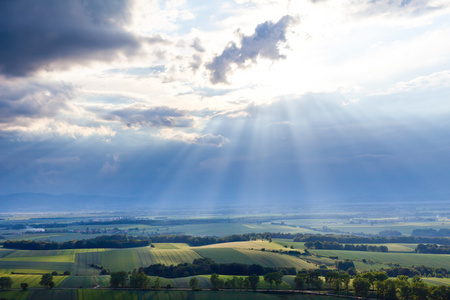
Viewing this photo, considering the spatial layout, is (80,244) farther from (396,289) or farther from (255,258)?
(396,289)

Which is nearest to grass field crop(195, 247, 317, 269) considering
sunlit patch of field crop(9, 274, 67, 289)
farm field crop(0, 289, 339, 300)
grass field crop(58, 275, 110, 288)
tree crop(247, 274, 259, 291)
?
tree crop(247, 274, 259, 291)

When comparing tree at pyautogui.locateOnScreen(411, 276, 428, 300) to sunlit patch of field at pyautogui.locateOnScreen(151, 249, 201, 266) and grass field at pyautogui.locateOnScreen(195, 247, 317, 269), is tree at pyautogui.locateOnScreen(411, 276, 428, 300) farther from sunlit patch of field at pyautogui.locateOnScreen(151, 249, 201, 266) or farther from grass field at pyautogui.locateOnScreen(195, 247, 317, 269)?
sunlit patch of field at pyautogui.locateOnScreen(151, 249, 201, 266)

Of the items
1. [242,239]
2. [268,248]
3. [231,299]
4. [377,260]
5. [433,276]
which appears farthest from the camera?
[242,239]

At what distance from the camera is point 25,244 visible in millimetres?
144625

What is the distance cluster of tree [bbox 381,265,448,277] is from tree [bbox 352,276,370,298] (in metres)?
29.4

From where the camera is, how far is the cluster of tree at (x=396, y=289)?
241 feet

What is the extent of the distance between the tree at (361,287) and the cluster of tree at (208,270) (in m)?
24.3

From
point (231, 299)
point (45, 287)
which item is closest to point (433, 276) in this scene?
point (231, 299)

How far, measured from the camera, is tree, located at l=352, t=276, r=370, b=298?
8044 centimetres

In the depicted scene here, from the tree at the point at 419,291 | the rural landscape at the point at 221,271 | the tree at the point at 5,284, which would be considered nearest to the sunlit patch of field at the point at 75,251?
the rural landscape at the point at 221,271

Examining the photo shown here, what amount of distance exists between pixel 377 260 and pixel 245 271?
5131 centimetres

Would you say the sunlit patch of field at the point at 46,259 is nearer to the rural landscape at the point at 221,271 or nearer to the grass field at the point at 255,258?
the rural landscape at the point at 221,271

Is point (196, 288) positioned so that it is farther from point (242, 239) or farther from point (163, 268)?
point (242, 239)

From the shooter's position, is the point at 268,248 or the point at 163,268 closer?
the point at 163,268
